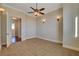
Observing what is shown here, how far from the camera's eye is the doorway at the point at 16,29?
2719 millimetres

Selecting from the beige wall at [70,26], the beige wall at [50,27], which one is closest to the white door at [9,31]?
the beige wall at [50,27]

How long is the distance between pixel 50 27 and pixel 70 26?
58 cm

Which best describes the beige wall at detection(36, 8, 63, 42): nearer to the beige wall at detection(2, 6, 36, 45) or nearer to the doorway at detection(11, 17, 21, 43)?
the beige wall at detection(2, 6, 36, 45)

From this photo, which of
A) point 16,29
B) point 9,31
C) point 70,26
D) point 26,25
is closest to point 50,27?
point 70,26

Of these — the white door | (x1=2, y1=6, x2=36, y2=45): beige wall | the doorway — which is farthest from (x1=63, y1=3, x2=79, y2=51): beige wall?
the white door

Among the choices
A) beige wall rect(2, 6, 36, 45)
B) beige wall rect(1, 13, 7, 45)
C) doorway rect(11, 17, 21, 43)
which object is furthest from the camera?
beige wall rect(2, 6, 36, 45)

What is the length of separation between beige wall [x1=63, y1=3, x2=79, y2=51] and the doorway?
1.36 metres

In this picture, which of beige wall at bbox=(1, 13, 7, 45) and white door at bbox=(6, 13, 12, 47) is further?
white door at bbox=(6, 13, 12, 47)

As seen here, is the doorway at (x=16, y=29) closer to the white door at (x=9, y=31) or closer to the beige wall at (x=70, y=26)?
the white door at (x=9, y=31)

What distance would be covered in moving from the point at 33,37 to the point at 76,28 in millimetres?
1281

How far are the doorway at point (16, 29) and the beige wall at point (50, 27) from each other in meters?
0.58

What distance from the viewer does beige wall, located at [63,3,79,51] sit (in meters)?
2.63

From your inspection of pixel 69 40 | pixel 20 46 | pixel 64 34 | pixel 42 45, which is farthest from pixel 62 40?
pixel 20 46

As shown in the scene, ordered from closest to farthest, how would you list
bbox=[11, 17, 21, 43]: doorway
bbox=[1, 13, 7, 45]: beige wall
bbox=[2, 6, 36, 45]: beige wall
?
bbox=[1, 13, 7, 45]: beige wall
bbox=[11, 17, 21, 43]: doorway
bbox=[2, 6, 36, 45]: beige wall
